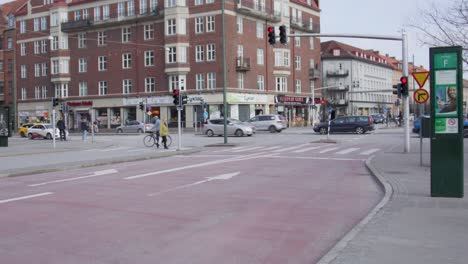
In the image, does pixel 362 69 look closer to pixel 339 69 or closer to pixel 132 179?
pixel 339 69

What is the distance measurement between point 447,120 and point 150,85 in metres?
55.8

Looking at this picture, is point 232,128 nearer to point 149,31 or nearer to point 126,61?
point 149,31

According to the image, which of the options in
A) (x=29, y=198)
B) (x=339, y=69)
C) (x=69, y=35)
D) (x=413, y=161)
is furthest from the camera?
(x=339, y=69)

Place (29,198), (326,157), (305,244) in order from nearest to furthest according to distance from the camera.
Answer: (305,244) < (29,198) < (326,157)

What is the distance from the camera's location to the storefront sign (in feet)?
218

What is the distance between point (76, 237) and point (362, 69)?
339ft

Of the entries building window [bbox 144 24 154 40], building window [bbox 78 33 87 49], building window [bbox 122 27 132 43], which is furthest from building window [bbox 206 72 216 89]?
building window [bbox 78 33 87 49]

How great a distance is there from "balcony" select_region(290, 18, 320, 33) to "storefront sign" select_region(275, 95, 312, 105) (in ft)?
30.9

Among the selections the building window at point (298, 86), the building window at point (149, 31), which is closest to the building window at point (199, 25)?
the building window at point (149, 31)

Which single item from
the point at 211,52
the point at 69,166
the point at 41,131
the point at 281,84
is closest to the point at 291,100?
the point at 281,84

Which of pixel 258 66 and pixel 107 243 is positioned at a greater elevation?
pixel 258 66

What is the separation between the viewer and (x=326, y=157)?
2150 centimetres

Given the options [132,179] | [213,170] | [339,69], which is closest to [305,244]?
[132,179]

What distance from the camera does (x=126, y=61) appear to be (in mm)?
65625
